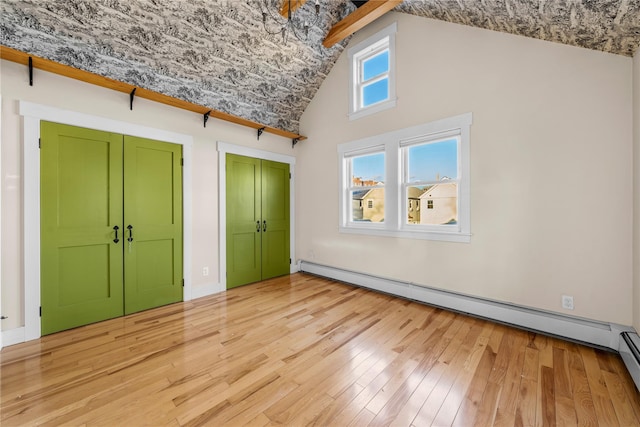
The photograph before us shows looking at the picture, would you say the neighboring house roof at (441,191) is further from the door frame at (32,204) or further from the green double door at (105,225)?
the door frame at (32,204)

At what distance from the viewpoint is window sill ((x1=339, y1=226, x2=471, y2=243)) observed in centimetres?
303

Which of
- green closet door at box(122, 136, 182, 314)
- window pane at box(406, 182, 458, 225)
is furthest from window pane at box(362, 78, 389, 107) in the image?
green closet door at box(122, 136, 182, 314)

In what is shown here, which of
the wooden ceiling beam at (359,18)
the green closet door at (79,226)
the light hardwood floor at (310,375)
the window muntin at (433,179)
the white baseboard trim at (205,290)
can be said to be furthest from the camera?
the white baseboard trim at (205,290)

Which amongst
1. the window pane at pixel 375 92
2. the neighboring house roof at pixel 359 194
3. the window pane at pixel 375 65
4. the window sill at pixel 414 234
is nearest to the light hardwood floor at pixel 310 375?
the window sill at pixel 414 234

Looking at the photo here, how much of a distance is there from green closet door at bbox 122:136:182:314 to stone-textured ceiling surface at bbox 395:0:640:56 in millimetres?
3794

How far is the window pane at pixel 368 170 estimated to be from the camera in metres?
3.89

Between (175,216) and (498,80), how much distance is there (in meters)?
4.22

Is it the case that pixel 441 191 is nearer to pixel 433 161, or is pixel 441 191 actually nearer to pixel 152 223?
pixel 433 161

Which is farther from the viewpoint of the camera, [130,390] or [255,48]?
[255,48]

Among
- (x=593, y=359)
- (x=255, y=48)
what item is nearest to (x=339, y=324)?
(x=593, y=359)

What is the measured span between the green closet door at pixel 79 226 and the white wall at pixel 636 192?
496cm

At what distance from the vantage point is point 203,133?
3.63 m

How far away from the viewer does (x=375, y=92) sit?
3.92 meters

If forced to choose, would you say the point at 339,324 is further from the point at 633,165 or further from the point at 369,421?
the point at 633,165
